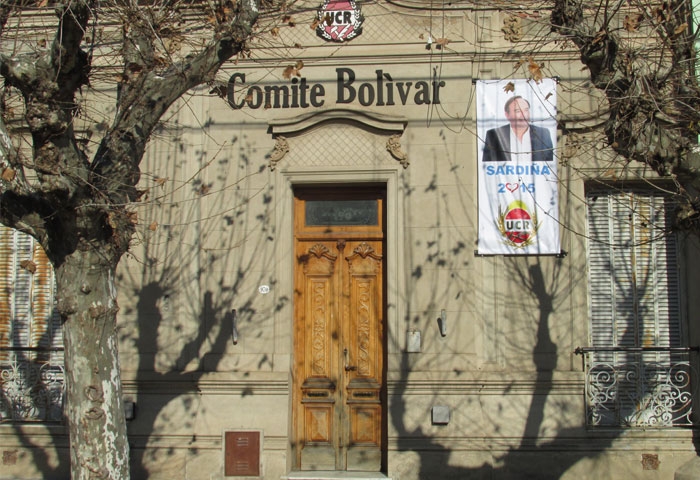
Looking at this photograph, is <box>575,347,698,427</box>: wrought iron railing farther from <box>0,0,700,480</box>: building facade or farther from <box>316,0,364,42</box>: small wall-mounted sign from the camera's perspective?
<box>316,0,364,42</box>: small wall-mounted sign

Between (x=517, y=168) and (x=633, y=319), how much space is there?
2.35 m

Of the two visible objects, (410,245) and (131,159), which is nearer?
(131,159)

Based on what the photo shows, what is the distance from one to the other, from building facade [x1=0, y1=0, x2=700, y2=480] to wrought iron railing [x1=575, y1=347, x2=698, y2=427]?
3cm

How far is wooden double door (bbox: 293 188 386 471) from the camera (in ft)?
32.3

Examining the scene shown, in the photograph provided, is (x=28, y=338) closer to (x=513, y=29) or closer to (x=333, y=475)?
(x=333, y=475)

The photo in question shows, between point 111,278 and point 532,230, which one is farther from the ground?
point 532,230

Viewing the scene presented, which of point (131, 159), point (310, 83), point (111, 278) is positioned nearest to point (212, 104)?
point (310, 83)

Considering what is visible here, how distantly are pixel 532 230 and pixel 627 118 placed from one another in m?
2.89

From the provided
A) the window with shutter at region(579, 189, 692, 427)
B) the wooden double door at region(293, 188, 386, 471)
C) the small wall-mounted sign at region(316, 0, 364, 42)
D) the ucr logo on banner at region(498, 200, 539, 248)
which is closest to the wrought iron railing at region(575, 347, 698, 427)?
the window with shutter at region(579, 189, 692, 427)

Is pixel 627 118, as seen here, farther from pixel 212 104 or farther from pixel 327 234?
pixel 212 104

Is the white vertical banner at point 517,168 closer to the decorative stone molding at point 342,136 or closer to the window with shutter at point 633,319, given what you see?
the window with shutter at point 633,319

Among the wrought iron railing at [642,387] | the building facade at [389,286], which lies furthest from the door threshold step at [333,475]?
the wrought iron railing at [642,387]

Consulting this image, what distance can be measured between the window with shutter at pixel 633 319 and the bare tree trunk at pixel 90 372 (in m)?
5.55

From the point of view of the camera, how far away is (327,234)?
33.3ft
